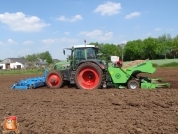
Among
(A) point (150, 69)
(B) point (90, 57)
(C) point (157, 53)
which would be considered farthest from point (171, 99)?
(C) point (157, 53)

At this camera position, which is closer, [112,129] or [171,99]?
[112,129]

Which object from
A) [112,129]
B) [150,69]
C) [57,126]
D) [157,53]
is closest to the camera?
[112,129]

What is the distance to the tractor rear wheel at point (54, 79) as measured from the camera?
10516mm

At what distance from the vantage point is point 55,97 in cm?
830

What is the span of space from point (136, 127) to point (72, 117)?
1.64 metres

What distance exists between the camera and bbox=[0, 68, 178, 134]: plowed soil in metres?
4.83

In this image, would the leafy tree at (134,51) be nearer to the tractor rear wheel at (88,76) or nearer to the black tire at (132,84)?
the tractor rear wheel at (88,76)

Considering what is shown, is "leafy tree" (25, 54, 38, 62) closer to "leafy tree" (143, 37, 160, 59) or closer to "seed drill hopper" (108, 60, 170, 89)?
"leafy tree" (143, 37, 160, 59)

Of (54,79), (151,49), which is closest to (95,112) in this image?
(54,79)

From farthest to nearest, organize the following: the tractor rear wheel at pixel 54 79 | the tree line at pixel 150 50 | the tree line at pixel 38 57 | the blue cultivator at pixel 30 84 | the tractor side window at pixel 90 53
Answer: the tree line at pixel 38 57
the tree line at pixel 150 50
the blue cultivator at pixel 30 84
the tractor rear wheel at pixel 54 79
the tractor side window at pixel 90 53

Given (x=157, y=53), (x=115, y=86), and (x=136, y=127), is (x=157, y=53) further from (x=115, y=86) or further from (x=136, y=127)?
(x=136, y=127)

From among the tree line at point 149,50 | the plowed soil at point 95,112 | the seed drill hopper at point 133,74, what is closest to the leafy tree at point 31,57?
the tree line at point 149,50

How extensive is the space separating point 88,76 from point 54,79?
1.55 meters

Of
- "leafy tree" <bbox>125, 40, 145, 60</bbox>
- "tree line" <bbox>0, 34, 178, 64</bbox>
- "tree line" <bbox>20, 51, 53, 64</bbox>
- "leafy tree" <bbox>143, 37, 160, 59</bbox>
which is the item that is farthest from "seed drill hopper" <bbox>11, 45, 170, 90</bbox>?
"tree line" <bbox>20, 51, 53, 64</bbox>
